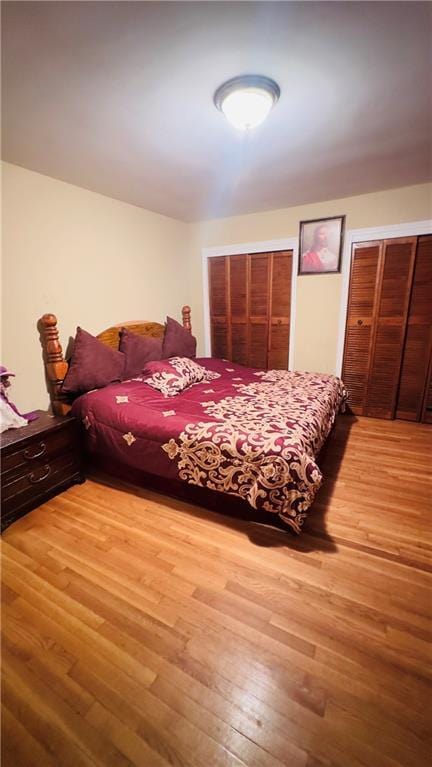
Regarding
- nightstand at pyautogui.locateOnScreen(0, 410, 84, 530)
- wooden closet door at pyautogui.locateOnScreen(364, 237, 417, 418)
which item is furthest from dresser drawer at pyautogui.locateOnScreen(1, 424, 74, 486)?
wooden closet door at pyautogui.locateOnScreen(364, 237, 417, 418)

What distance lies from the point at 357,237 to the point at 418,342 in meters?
1.22

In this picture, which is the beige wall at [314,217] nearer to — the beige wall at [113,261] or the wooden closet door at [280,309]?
the beige wall at [113,261]

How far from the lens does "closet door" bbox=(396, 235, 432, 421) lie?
2.77 metres

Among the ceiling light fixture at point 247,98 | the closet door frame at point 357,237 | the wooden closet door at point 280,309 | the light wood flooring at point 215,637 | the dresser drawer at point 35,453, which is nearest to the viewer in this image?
the light wood flooring at point 215,637

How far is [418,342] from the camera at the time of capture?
9.62 ft

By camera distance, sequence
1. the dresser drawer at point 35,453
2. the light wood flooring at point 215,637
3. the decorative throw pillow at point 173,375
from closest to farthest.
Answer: the light wood flooring at point 215,637
the dresser drawer at point 35,453
the decorative throw pillow at point 173,375

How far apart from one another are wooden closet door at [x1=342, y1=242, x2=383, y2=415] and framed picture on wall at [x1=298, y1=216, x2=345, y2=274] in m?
0.18

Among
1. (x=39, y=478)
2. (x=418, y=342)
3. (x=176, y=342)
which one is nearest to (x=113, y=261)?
Answer: (x=176, y=342)

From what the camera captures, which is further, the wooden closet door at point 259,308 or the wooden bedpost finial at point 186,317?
the wooden bedpost finial at point 186,317

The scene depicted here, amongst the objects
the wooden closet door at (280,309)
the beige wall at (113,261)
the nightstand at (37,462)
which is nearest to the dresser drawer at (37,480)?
the nightstand at (37,462)

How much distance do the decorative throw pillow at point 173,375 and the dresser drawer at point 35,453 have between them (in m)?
0.76

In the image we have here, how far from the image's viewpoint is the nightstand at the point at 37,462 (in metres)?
1.75

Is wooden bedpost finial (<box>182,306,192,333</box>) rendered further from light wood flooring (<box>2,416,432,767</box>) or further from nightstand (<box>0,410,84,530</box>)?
light wood flooring (<box>2,416,432,767</box>)

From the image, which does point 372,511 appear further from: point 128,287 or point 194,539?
point 128,287
